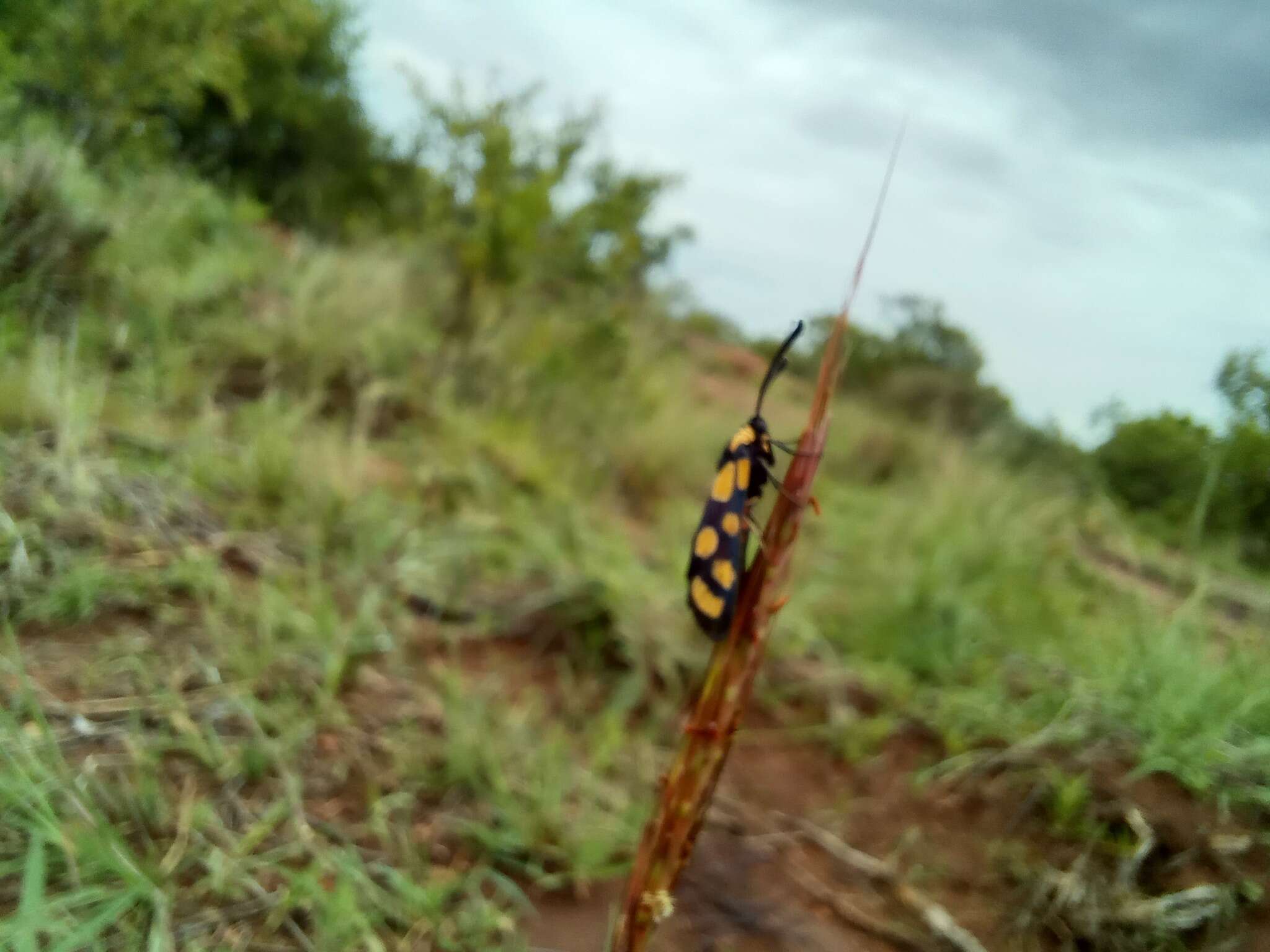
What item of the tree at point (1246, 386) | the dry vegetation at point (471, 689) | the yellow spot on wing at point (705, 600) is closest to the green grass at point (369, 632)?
the dry vegetation at point (471, 689)

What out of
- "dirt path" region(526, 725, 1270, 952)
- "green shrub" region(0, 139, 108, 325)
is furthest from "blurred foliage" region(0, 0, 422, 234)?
"dirt path" region(526, 725, 1270, 952)

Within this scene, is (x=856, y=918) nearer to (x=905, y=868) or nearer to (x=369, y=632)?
(x=905, y=868)

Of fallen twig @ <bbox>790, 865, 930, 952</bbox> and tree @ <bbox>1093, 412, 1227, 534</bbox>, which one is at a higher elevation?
tree @ <bbox>1093, 412, 1227, 534</bbox>

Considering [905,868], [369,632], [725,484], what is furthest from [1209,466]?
[369,632]

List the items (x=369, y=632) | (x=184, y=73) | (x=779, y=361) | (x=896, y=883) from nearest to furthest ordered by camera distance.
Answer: (x=779, y=361) < (x=896, y=883) < (x=369, y=632) < (x=184, y=73)

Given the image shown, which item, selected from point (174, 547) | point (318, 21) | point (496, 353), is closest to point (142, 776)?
point (174, 547)

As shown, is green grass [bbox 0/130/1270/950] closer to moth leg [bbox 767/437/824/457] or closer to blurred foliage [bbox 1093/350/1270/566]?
moth leg [bbox 767/437/824/457]

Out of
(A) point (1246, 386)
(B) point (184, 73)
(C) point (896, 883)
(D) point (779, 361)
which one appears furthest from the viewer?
(B) point (184, 73)

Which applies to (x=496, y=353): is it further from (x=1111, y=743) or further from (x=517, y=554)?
(x=1111, y=743)
